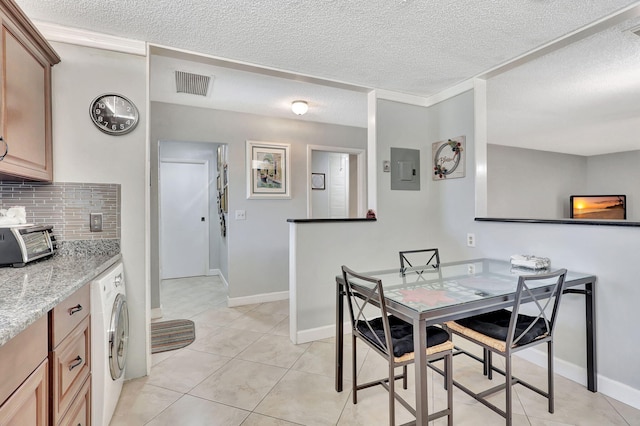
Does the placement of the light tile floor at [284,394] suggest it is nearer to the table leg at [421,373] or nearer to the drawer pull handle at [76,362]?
the table leg at [421,373]

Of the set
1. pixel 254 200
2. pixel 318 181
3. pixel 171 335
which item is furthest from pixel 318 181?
pixel 171 335

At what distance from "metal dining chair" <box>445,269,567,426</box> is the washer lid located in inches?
77.8

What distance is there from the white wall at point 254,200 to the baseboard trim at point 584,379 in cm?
268

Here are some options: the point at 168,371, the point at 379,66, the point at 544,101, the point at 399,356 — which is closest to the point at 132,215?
the point at 168,371

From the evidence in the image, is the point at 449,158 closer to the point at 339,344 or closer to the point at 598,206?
the point at 339,344

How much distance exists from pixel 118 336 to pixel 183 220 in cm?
367

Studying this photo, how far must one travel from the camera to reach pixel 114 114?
207 cm

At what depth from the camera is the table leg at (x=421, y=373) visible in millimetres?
1355

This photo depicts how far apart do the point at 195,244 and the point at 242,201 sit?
2084 mm

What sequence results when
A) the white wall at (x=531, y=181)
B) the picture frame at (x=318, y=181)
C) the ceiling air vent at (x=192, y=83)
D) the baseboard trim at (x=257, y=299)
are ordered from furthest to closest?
the white wall at (x=531, y=181), the picture frame at (x=318, y=181), the baseboard trim at (x=257, y=299), the ceiling air vent at (x=192, y=83)

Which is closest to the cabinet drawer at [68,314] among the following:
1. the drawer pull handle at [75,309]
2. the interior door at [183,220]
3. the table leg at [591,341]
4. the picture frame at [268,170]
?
the drawer pull handle at [75,309]

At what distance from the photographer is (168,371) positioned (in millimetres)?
2252

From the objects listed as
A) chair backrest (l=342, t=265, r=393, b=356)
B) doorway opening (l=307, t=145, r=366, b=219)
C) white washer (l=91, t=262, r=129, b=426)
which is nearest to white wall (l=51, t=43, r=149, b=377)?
white washer (l=91, t=262, r=129, b=426)

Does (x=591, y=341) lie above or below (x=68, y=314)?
below
